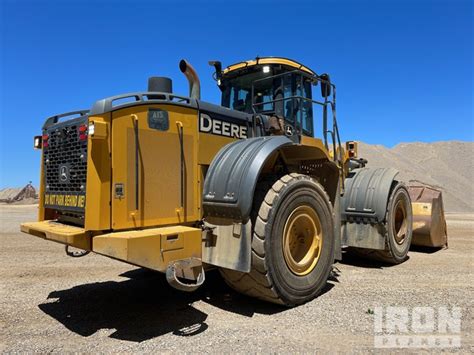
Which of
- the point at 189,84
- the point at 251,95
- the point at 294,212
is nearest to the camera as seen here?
the point at 294,212

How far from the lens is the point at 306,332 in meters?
3.67

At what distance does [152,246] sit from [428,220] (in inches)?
253

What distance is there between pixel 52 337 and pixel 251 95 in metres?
4.09

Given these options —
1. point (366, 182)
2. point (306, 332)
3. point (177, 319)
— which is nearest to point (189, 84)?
point (177, 319)

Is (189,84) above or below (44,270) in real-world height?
above

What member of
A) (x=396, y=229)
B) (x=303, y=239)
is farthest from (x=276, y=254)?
(x=396, y=229)

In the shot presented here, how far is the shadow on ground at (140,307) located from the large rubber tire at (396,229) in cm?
185

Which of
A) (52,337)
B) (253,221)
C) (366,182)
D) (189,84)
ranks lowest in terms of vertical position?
(52,337)

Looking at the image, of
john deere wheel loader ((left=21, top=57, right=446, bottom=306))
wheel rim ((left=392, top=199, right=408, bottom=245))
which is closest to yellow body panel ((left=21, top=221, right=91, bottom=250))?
john deere wheel loader ((left=21, top=57, right=446, bottom=306))

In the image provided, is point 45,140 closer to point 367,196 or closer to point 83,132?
point 83,132

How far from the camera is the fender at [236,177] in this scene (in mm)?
3951

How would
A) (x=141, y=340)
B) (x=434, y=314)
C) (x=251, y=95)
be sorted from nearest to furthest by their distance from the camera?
1. (x=141, y=340)
2. (x=434, y=314)
3. (x=251, y=95)

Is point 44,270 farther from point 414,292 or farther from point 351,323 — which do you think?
point 414,292

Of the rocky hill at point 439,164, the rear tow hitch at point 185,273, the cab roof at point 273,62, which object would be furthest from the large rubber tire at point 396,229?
the rocky hill at point 439,164
